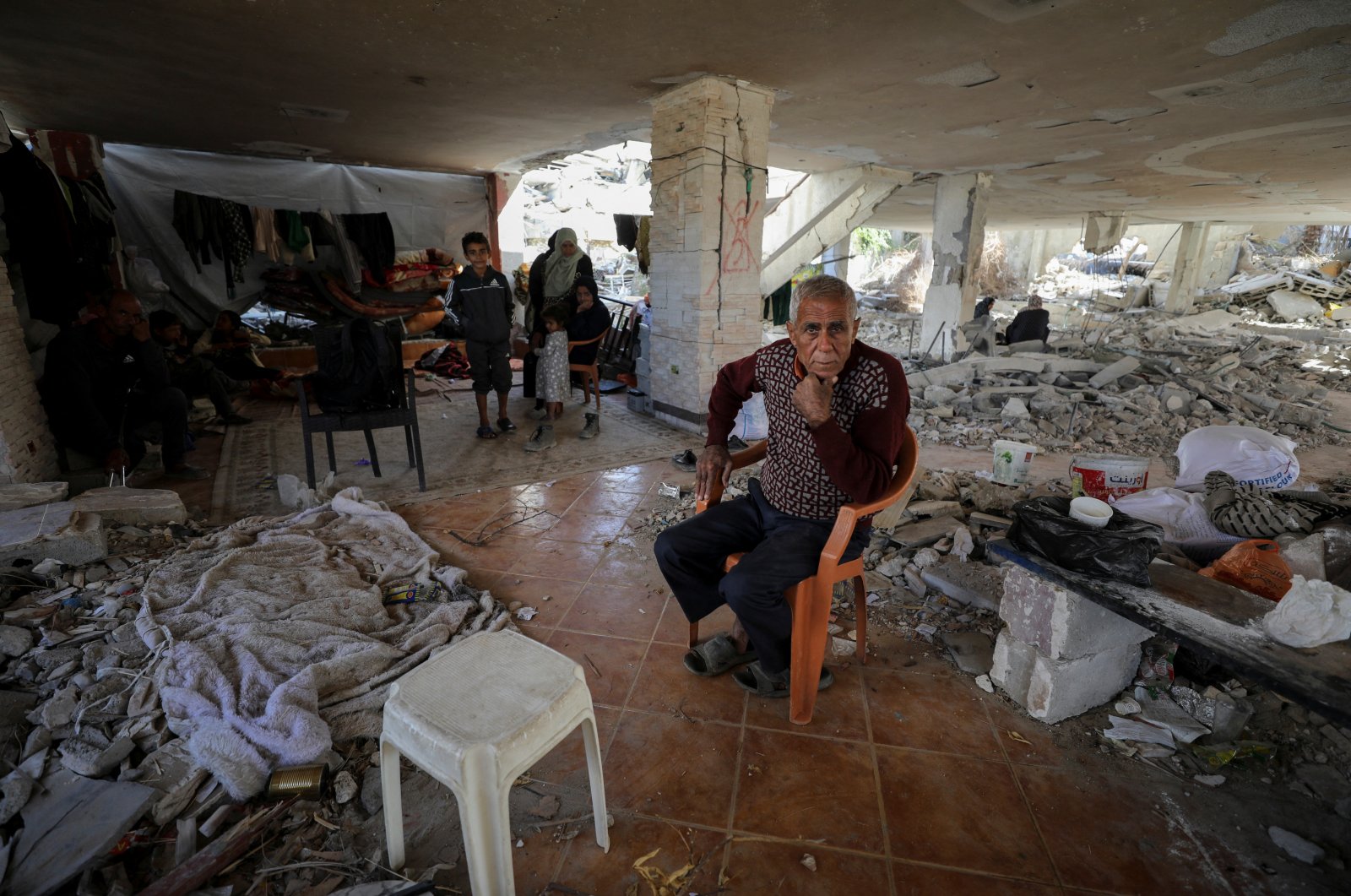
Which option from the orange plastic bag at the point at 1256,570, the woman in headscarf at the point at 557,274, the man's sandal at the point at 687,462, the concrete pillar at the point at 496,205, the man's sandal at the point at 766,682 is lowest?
the man's sandal at the point at 766,682

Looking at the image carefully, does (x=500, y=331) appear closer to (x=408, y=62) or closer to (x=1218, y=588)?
(x=408, y=62)

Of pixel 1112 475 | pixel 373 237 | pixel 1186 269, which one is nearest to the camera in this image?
pixel 1112 475

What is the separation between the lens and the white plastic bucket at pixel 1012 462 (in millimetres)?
3967

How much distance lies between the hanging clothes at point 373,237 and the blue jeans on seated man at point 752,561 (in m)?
8.13

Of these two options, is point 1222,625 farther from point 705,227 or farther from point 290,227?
point 290,227

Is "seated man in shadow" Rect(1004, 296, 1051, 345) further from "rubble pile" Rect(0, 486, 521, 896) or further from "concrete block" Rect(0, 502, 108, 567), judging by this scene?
"concrete block" Rect(0, 502, 108, 567)

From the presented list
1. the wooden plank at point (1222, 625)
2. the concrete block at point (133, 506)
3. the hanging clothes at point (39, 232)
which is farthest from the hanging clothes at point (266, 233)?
the wooden plank at point (1222, 625)

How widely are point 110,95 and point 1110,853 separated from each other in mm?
7958

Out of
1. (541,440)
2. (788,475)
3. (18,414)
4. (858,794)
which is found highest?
(788,475)

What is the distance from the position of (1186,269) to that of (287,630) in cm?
1992

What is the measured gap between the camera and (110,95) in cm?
522

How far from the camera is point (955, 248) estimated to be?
8.69 metres

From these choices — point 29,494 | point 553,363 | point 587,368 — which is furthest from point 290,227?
point 29,494

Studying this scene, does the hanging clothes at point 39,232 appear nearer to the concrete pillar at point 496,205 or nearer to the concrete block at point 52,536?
the concrete block at point 52,536
